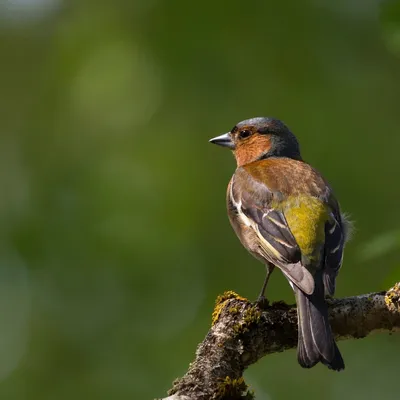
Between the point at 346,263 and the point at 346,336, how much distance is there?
348 cm

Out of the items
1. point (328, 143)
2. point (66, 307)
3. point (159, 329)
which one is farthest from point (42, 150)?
point (328, 143)

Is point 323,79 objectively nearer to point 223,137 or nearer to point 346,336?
point 223,137

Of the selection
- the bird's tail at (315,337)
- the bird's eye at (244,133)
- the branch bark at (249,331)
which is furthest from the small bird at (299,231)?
the bird's eye at (244,133)

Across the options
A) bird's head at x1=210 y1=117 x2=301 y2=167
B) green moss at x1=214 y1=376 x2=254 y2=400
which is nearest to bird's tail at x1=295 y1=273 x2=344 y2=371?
green moss at x1=214 y1=376 x2=254 y2=400

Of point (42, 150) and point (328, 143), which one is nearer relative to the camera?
point (328, 143)

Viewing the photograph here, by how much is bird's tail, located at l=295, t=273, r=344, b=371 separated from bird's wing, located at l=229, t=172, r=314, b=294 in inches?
6.2

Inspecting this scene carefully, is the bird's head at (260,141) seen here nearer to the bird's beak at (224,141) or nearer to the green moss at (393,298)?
the bird's beak at (224,141)

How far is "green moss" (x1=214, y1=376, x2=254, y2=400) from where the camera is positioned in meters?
3.76

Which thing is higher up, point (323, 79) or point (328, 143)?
point (323, 79)

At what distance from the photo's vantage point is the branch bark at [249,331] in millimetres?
3814

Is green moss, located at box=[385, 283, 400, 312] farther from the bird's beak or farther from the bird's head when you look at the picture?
the bird's beak

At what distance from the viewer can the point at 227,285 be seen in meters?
8.03

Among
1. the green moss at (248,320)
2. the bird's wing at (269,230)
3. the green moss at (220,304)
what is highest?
the bird's wing at (269,230)

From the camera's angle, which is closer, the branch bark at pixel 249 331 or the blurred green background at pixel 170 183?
the branch bark at pixel 249 331
